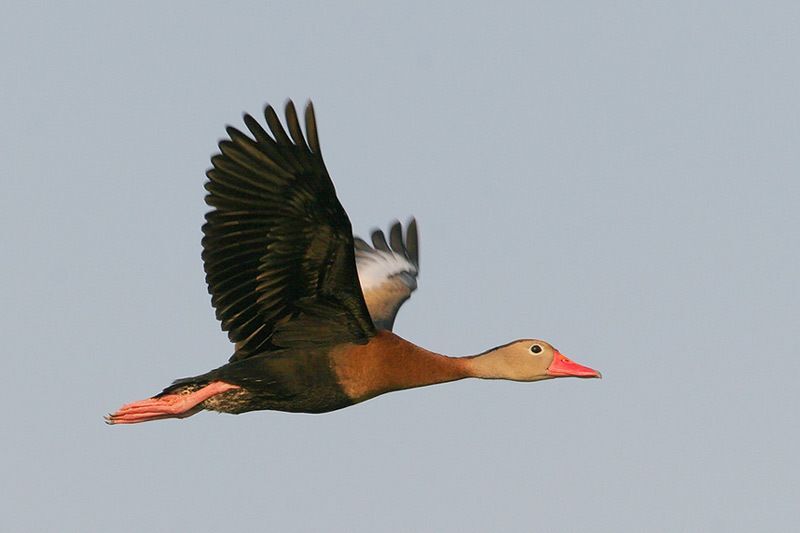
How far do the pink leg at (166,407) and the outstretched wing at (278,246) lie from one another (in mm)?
357

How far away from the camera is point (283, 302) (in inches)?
429

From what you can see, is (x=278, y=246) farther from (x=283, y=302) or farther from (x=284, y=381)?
(x=284, y=381)

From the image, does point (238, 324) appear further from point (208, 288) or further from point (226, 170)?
point (226, 170)

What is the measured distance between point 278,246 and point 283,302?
1.59 feet

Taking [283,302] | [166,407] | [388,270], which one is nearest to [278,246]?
[283,302]

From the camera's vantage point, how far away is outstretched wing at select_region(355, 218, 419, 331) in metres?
13.4

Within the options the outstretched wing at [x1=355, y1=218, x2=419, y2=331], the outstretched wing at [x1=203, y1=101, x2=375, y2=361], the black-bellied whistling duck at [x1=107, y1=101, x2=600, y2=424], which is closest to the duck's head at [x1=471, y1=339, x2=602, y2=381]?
the black-bellied whistling duck at [x1=107, y1=101, x2=600, y2=424]

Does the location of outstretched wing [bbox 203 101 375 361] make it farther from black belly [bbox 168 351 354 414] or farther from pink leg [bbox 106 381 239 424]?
pink leg [bbox 106 381 239 424]

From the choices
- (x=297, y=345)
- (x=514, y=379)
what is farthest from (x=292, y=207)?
(x=514, y=379)

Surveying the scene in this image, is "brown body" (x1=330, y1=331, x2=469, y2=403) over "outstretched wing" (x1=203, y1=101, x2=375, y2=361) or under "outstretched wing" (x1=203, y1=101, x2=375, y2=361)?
under

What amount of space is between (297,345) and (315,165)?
1464mm

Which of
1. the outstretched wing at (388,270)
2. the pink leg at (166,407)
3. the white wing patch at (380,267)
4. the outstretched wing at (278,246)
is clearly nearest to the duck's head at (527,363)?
the outstretched wing at (278,246)

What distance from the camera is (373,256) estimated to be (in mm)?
14359

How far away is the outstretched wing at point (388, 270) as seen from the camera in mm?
13367
